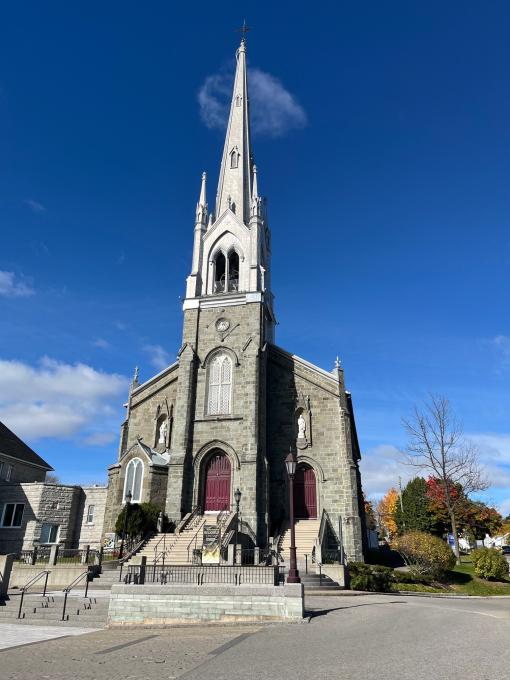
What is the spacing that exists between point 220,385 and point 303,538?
390 inches

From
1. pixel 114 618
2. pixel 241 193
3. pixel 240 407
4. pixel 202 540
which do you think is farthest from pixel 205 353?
pixel 114 618

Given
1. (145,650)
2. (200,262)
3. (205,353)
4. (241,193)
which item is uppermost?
(241,193)

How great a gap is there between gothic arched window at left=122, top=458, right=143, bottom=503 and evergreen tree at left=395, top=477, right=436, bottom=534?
1427 inches

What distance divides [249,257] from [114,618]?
24261 millimetres

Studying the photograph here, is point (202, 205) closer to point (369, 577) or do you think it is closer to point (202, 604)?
point (369, 577)

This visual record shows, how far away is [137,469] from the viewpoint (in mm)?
27344

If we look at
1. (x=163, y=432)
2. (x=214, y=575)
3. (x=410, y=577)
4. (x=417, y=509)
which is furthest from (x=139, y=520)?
(x=417, y=509)

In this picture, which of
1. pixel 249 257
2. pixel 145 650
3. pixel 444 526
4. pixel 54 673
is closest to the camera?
pixel 54 673

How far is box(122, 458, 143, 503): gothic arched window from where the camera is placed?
2692cm

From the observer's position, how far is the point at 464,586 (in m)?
25.5

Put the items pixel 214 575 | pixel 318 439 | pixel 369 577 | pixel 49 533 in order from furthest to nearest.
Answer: pixel 49 533, pixel 318 439, pixel 369 577, pixel 214 575

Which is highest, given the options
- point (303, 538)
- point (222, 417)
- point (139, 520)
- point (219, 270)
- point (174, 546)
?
point (219, 270)

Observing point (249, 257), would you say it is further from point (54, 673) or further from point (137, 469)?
point (54, 673)

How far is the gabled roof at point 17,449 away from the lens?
34.6m
